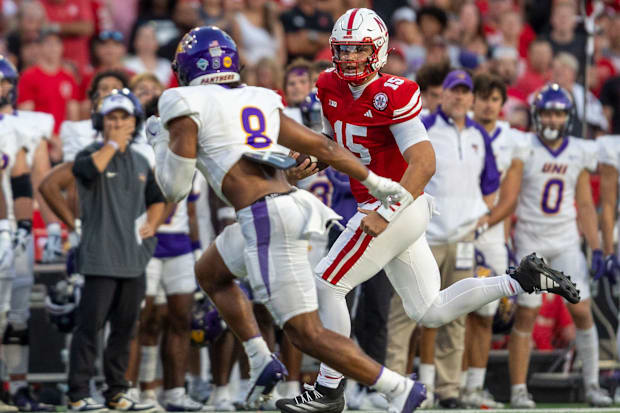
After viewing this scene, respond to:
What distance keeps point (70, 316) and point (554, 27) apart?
6376 millimetres

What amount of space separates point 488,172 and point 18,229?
3065mm

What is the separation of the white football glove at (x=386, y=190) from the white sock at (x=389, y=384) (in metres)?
0.77

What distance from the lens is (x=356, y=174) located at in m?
5.30

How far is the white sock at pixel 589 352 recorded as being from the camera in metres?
8.00

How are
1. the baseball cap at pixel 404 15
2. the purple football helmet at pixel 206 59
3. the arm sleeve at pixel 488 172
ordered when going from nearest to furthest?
the purple football helmet at pixel 206 59 → the arm sleeve at pixel 488 172 → the baseball cap at pixel 404 15

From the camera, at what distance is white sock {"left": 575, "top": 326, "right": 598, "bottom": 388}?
7996 mm

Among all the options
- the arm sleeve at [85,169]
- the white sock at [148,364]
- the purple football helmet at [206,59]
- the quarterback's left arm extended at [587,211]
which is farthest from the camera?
the quarterback's left arm extended at [587,211]

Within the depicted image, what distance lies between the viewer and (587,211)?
8250 mm

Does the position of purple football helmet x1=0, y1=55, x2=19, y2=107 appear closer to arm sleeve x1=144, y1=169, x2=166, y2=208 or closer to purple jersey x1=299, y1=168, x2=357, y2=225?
arm sleeve x1=144, y1=169, x2=166, y2=208

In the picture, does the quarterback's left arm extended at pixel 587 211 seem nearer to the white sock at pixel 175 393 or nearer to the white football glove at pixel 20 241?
the white sock at pixel 175 393

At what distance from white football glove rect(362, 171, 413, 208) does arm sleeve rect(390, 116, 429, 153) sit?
309 millimetres

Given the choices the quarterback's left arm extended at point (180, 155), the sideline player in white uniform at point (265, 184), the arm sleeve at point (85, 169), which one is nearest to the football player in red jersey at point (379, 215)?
the sideline player in white uniform at point (265, 184)

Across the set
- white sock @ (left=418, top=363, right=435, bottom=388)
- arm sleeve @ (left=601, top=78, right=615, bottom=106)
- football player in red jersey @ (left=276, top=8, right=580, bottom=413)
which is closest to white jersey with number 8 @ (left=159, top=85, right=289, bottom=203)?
football player in red jersey @ (left=276, top=8, right=580, bottom=413)

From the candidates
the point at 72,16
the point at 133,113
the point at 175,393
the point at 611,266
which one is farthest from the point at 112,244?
the point at 72,16
